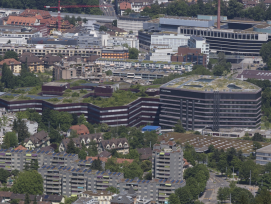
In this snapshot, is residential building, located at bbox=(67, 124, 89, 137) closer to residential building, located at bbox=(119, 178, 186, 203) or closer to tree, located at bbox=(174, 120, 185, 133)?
tree, located at bbox=(174, 120, 185, 133)

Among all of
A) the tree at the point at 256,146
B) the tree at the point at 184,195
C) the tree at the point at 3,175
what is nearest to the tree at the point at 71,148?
the tree at the point at 3,175

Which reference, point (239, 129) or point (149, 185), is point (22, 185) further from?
point (239, 129)

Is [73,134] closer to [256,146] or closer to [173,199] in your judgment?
[256,146]

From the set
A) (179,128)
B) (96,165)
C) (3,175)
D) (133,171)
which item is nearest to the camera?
(96,165)

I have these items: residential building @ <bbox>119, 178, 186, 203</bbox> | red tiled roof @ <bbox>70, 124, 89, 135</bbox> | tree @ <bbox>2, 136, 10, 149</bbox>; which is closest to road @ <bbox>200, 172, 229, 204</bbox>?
residential building @ <bbox>119, 178, 186, 203</bbox>

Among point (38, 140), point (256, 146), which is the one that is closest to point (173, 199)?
point (256, 146)

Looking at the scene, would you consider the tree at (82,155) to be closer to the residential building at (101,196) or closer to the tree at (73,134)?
the tree at (73,134)
